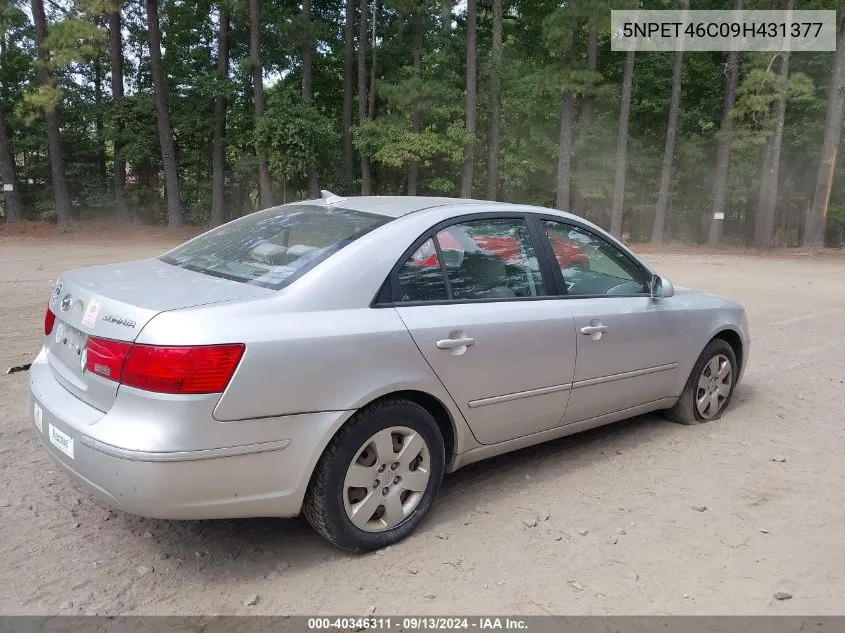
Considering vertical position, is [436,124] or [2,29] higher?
[2,29]

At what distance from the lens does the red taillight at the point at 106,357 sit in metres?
2.65

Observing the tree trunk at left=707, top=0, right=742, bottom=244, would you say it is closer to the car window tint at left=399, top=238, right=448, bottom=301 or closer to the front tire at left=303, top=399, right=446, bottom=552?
the car window tint at left=399, top=238, right=448, bottom=301

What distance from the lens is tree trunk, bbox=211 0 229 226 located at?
2781 cm

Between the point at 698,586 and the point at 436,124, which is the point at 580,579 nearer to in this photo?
the point at 698,586

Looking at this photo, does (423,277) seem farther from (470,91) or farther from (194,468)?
(470,91)

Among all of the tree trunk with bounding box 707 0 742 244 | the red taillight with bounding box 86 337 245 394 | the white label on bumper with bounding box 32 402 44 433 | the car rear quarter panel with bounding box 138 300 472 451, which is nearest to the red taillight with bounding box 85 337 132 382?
the red taillight with bounding box 86 337 245 394

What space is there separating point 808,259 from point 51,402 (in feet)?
83.8

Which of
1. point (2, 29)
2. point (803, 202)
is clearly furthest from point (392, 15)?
point (803, 202)

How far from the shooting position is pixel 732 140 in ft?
91.4

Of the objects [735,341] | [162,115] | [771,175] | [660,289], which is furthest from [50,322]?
[771,175]

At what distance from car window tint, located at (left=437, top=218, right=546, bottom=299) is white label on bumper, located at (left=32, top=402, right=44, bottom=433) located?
2.02 meters

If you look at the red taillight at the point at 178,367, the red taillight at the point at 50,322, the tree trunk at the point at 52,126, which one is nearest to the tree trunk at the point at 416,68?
the tree trunk at the point at 52,126

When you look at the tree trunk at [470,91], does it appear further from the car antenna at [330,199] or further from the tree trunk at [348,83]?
the car antenna at [330,199]

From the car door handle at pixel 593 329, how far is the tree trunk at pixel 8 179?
27.1 metres
